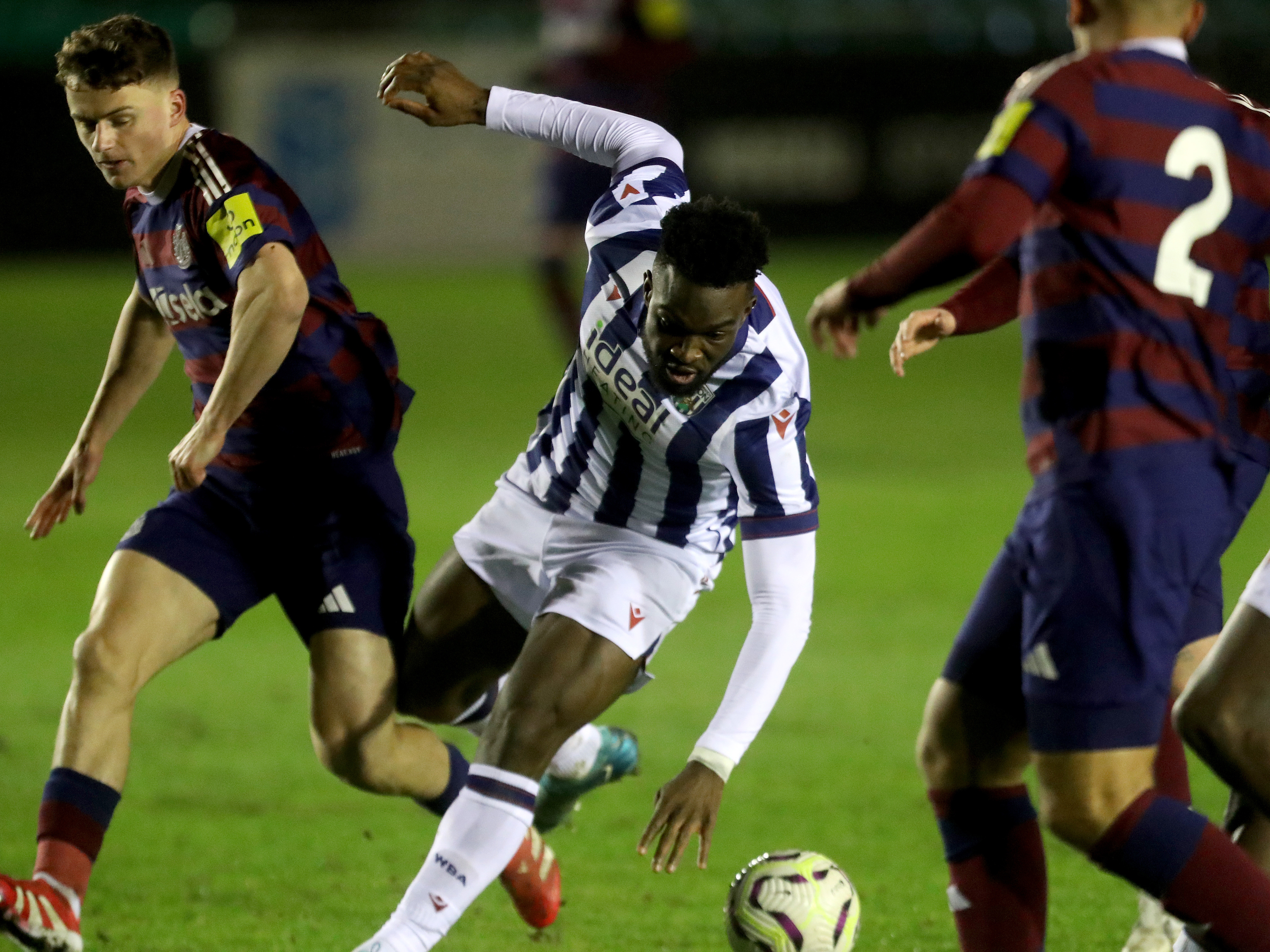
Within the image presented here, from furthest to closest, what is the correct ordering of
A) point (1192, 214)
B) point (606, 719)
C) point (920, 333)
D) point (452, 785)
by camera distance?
point (606, 719), point (452, 785), point (920, 333), point (1192, 214)

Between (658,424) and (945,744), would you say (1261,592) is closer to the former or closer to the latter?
Result: (945,744)

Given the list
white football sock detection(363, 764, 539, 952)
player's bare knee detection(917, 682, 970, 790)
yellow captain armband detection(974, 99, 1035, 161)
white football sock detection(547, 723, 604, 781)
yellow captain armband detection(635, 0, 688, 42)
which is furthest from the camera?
yellow captain armband detection(635, 0, 688, 42)

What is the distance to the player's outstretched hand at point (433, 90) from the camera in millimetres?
4062

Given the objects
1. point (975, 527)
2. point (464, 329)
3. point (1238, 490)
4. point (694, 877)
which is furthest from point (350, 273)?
point (1238, 490)

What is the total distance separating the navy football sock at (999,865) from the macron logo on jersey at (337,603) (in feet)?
4.92

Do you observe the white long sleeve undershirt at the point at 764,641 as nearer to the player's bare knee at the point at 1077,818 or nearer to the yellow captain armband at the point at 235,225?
the player's bare knee at the point at 1077,818

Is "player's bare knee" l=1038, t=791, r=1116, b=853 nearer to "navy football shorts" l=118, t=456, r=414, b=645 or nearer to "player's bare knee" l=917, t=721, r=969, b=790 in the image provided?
"player's bare knee" l=917, t=721, r=969, b=790

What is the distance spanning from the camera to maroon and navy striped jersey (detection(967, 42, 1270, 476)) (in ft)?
9.27

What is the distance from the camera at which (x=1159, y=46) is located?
291cm

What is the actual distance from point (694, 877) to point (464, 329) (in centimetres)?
1164

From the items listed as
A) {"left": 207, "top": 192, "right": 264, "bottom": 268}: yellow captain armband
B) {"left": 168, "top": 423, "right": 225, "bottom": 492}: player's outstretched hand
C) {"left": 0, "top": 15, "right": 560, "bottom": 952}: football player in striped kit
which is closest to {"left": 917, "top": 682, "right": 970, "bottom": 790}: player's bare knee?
{"left": 0, "top": 15, "right": 560, "bottom": 952}: football player in striped kit

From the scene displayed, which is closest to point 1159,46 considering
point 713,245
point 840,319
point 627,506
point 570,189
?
point 840,319

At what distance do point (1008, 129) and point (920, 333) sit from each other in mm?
703

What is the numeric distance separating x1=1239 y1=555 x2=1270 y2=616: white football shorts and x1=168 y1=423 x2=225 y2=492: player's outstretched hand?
6.72ft
